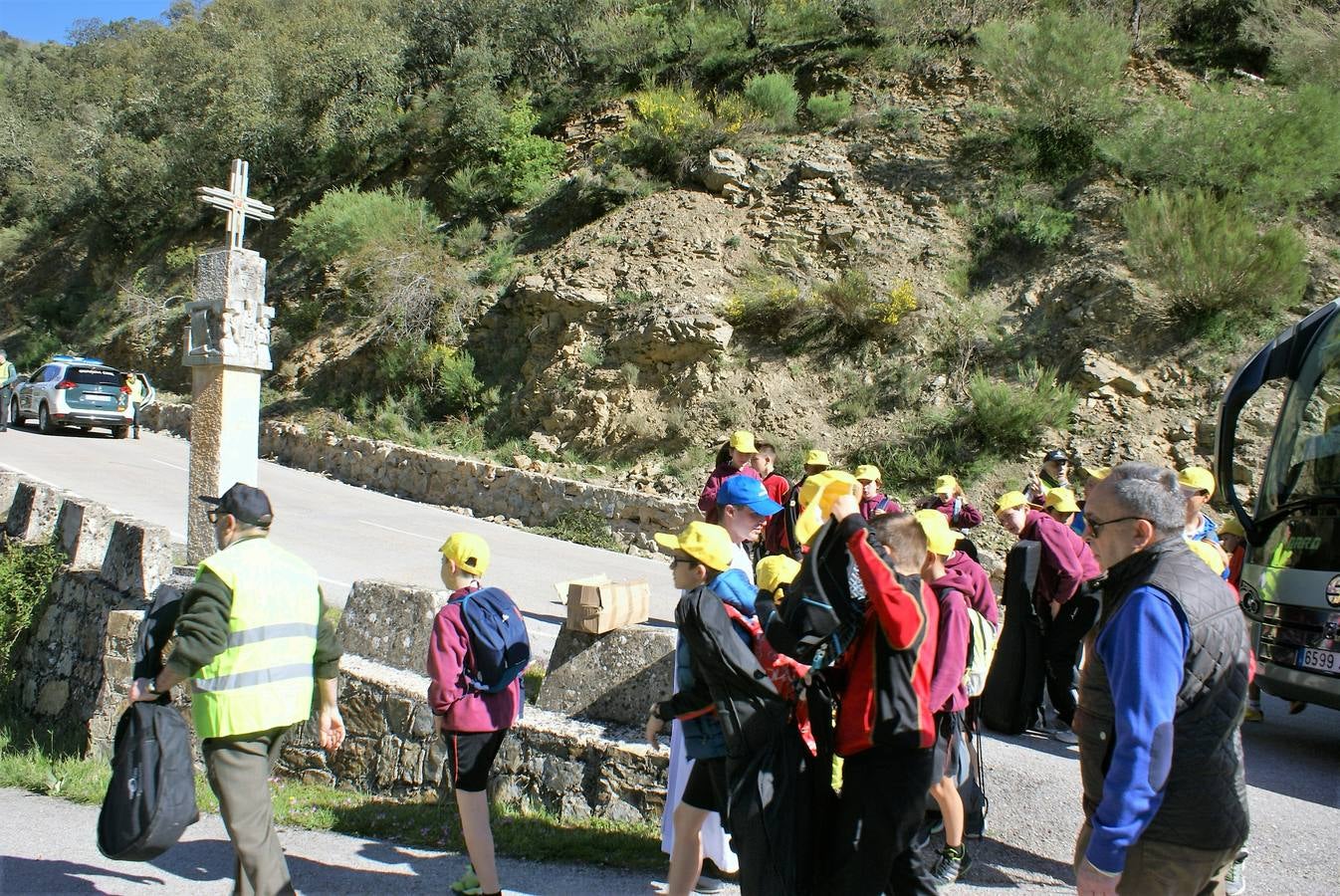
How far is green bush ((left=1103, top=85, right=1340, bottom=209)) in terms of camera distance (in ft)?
56.2

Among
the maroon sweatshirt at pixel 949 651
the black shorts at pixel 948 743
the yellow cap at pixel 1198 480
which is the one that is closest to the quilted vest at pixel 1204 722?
the maroon sweatshirt at pixel 949 651

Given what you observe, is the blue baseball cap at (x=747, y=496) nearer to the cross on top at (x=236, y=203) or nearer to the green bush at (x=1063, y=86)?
the cross on top at (x=236, y=203)

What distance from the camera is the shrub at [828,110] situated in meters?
23.0

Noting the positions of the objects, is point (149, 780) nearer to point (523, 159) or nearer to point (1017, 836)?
point (1017, 836)

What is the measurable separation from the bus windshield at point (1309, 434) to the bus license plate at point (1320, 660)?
1180 mm

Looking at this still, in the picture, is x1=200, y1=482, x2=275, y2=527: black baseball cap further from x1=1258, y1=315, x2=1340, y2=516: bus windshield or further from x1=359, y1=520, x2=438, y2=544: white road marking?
x1=359, y1=520, x2=438, y2=544: white road marking

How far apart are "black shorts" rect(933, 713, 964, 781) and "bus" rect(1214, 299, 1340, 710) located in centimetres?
399

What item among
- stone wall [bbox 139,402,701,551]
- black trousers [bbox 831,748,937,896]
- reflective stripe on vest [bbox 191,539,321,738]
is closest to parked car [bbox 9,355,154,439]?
stone wall [bbox 139,402,701,551]

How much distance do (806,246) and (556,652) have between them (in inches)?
599

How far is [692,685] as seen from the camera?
4023mm

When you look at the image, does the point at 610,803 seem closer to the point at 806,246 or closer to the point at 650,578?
the point at 650,578

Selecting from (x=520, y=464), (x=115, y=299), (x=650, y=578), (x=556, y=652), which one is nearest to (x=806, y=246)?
(x=520, y=464)

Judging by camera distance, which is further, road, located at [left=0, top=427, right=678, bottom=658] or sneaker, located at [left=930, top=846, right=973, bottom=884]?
road, located at [left=0, top=427, right=678, bottom=658]

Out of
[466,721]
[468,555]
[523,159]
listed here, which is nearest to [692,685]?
[466,721]
